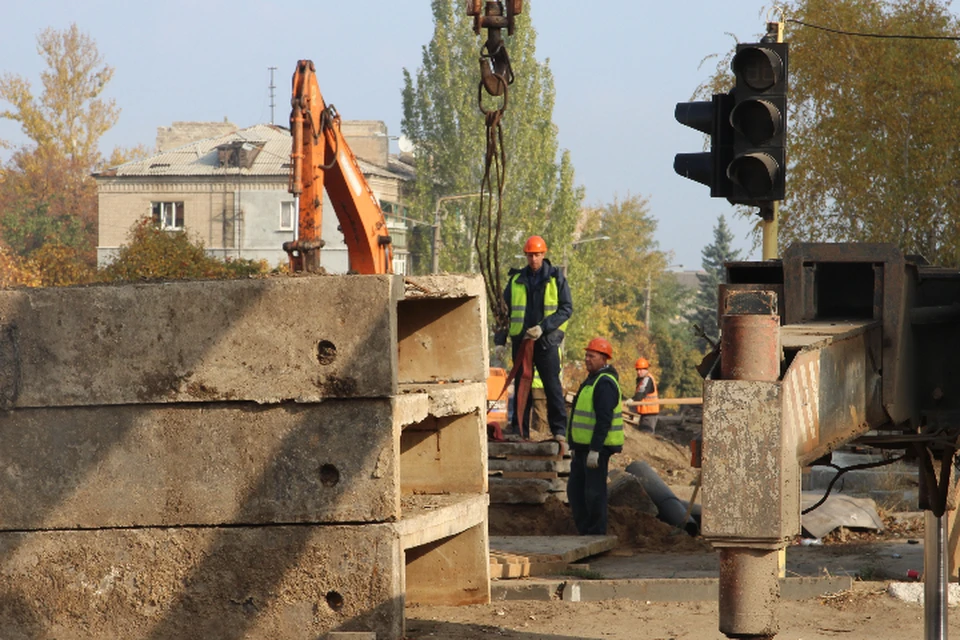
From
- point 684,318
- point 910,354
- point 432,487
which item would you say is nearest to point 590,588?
point 432,487

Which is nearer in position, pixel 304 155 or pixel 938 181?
pixel 304 155

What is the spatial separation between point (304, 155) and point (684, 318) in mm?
96622

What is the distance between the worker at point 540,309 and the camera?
43.2 feet

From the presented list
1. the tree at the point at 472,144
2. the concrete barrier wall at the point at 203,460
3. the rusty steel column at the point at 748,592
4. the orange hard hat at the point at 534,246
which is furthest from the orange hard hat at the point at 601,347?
the tree at the point at 472,144

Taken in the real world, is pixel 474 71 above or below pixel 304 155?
above

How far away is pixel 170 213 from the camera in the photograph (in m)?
65.9

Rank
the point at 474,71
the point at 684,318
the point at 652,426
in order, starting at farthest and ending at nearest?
the point at 684,318
the point at 474,71
the point at 652,426

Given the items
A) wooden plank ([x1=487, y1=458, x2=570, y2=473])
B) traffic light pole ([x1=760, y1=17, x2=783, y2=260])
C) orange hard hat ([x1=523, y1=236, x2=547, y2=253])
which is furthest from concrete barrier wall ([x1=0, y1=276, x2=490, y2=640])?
orange hard hat ([x1=523, y1=236, x2=547, y2=253])

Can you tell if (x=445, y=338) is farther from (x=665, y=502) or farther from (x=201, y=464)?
(x=665, y=502)

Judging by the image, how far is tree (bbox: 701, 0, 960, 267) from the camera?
110 ft

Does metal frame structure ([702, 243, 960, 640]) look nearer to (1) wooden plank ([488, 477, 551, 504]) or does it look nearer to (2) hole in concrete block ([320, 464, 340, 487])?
(2) hole in concrete block ([320, 464, 340, 487])

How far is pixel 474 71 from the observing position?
182 ft

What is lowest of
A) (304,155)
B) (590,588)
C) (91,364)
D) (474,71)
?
(590,588)

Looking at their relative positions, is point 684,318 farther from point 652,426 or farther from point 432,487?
point 432,487
